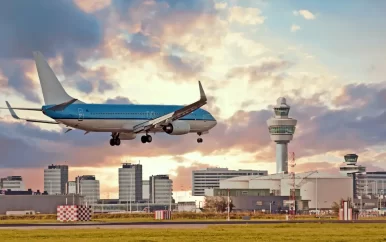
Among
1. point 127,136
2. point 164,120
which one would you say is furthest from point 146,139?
point 164,120

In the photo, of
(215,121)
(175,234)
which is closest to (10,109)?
(215,121)

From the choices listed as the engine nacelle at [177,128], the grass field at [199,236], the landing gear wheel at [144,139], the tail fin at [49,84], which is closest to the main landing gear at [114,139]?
the landing gear wheel at [144,139]

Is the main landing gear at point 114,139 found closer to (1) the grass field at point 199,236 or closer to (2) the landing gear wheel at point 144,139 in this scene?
(2) the landing gear wheel at point 144,139

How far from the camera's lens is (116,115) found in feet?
404

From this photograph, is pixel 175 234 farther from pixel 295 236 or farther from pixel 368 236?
pixel 368 236

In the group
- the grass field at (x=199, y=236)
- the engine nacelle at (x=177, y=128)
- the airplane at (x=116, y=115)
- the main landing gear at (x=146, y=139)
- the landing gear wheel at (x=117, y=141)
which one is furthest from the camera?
the landing gear wheel at (x=117, y=141)

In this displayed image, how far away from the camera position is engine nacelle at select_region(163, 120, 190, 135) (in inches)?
4988

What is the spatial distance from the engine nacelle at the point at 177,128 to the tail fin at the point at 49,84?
15.1m

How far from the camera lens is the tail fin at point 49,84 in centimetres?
12381

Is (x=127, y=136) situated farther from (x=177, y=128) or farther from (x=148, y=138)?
(x=177, y=128)

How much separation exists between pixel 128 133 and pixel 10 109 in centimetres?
2006

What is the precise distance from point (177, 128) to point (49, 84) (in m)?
19.7

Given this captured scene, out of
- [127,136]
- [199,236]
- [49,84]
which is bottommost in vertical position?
[199,236]

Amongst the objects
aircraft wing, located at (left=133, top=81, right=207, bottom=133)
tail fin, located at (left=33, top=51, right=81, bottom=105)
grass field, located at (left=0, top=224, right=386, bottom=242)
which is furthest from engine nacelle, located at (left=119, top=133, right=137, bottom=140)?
grass field, located at (left=0, top=224, right=386, bottom=242)
